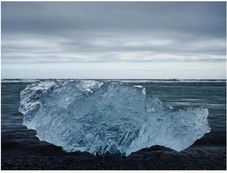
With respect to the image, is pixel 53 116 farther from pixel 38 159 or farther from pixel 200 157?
pixel 200 157

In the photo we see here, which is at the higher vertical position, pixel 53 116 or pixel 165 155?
pixel 53 116

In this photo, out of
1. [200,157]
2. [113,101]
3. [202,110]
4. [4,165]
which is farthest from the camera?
[202,110]

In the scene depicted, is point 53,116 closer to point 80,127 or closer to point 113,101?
point 80,127

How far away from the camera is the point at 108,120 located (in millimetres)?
9469

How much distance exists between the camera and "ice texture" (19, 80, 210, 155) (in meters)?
9.31

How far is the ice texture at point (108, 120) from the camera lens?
9312mm

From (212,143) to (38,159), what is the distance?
602cm

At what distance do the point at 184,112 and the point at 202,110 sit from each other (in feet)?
2.17

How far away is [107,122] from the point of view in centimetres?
942

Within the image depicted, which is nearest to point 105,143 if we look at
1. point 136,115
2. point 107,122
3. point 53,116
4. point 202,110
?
point 107,122

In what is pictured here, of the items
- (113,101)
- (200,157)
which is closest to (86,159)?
(113,101)

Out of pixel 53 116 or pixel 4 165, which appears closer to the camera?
pixel 4 165

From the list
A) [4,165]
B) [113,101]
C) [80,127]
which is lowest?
[4,165]

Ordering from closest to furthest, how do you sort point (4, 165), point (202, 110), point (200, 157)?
point (4, 165)
point (200, 157)
point (202, 110)
